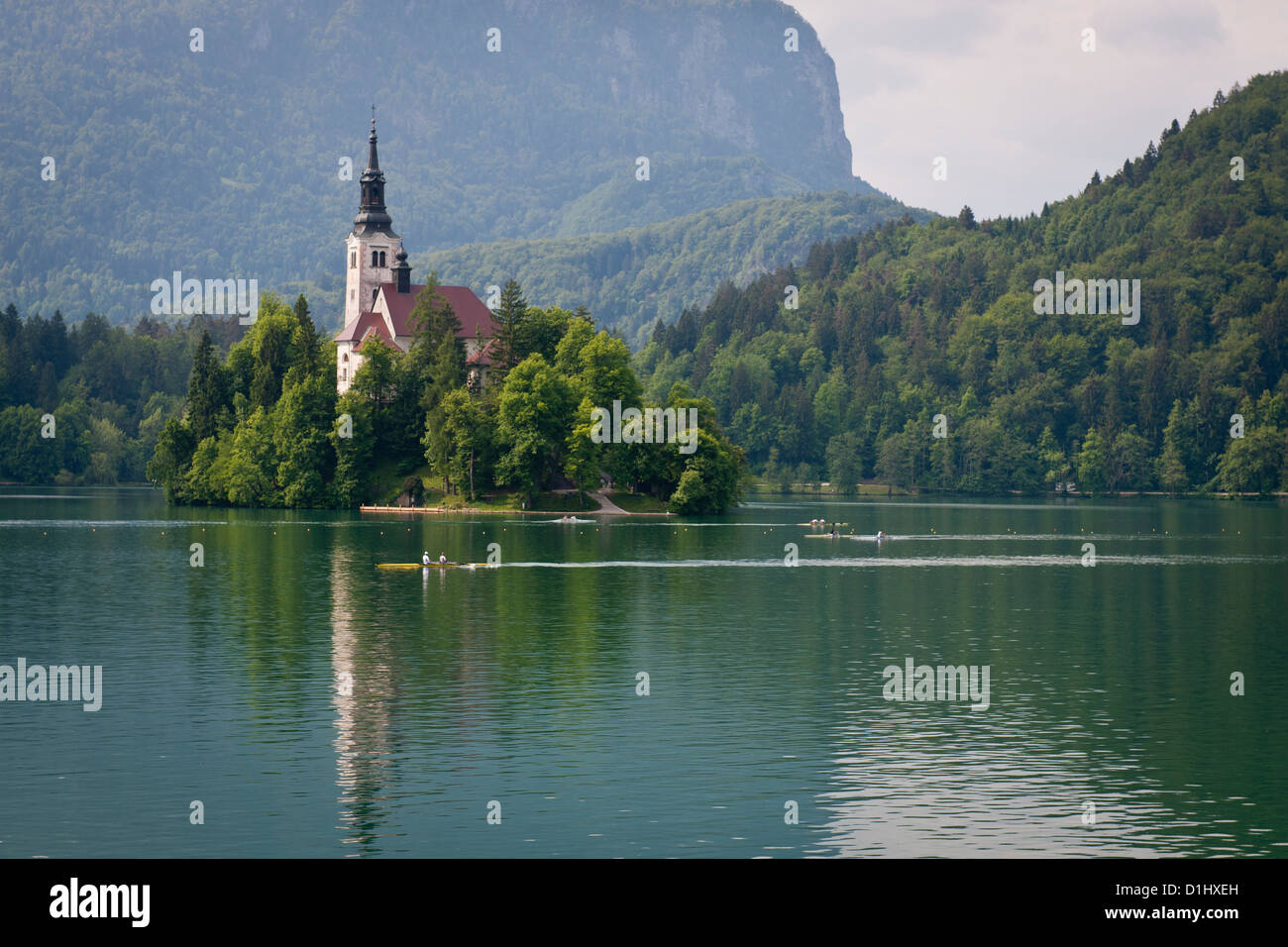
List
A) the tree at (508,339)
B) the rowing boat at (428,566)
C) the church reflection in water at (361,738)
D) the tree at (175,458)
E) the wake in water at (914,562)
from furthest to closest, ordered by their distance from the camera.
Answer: the tree at (175,458), the tree at (508,339), the wake in water at (914,562), the rowing boat at (428,566), the church reflection in water at (361,738)

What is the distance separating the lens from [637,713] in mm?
45781

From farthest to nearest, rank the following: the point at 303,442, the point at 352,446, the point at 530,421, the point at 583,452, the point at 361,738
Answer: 1. the point at 303,442
2. the point at 352,446
3. the point at 530,421
4. the point at 583,452
5. the point at 361,738

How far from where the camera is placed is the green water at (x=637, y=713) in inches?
1286

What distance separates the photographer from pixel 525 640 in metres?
61.0

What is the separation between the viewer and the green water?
3266cm

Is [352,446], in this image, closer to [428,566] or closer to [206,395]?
[206,395]

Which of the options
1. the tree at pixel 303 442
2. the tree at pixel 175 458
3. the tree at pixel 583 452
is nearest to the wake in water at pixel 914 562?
the tree at pixel 583 452

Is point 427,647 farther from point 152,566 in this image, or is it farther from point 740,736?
point 152,566

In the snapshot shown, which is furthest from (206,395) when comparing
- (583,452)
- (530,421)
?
(583,452)

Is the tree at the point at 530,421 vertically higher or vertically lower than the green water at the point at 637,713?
higher

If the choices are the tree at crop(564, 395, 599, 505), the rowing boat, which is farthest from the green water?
the tree at crop(564, 395, 599, 505)

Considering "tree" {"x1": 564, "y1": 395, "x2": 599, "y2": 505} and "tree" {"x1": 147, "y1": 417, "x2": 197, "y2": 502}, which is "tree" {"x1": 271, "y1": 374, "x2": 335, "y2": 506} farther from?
"tree" {"x1": 564, "y1": 395, "x2": 599, "y2": 505}

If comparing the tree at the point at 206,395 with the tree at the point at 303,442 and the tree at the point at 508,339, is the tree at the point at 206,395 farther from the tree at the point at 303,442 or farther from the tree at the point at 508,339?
the tree at the point at 508,339
